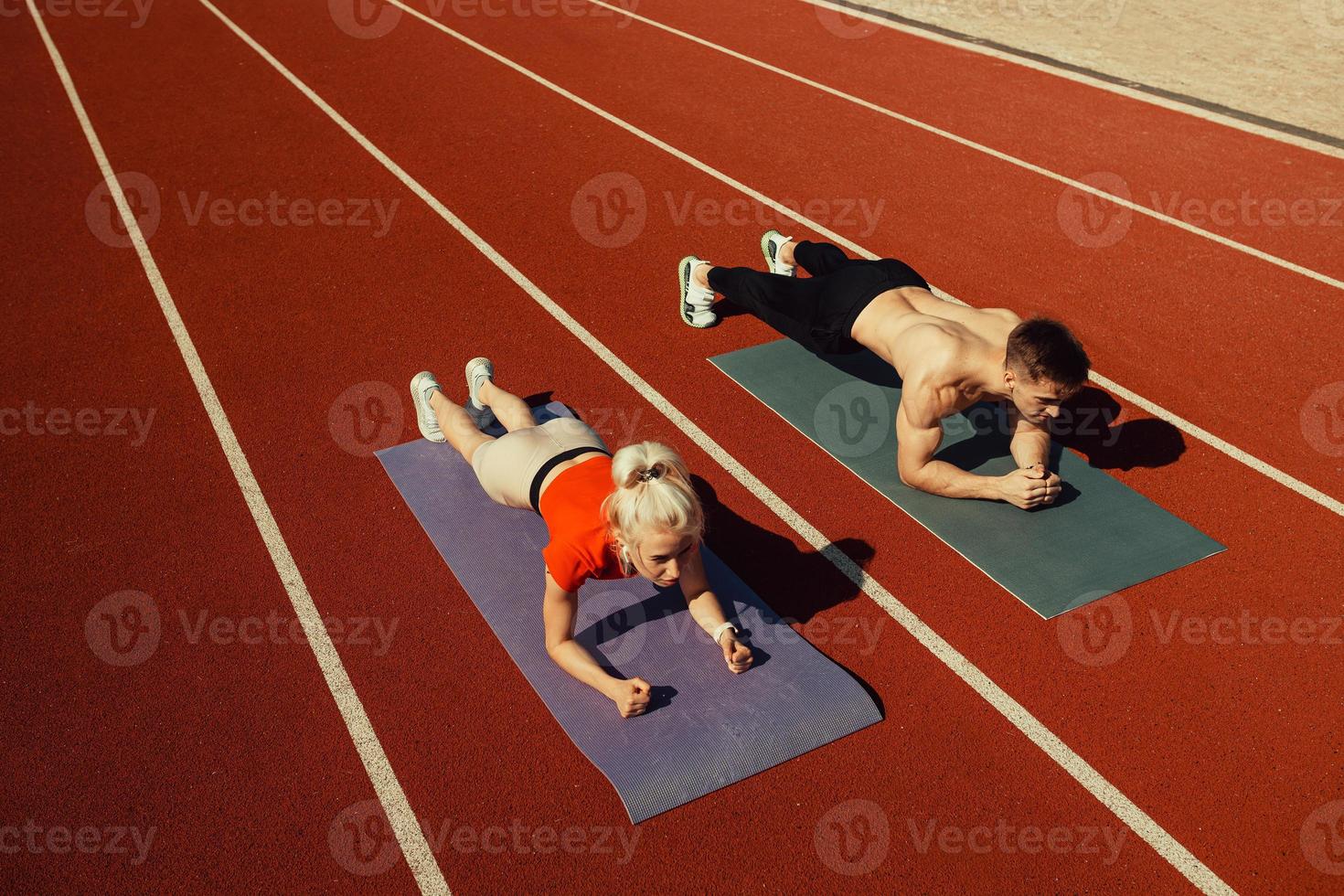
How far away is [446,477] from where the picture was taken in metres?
5.52

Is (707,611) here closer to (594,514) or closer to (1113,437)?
(594,514)

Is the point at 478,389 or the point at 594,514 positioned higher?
the point at 594,514

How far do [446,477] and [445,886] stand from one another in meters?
2.39

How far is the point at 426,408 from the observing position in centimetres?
572

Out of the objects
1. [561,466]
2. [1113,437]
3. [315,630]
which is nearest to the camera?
[561,466]

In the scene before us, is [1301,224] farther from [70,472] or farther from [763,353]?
[70,472]

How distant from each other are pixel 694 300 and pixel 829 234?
205 centimetres

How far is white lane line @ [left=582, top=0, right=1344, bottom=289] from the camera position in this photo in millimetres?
7965

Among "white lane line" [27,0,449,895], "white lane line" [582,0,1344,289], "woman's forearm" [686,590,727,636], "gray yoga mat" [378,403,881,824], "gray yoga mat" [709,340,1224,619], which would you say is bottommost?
"white lane line" [27,0,449,895]

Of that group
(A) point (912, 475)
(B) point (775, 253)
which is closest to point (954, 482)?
(A) point (912, 475)

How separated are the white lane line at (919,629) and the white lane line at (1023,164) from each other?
5.08 m

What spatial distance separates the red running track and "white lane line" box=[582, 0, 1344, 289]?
0.23 metres

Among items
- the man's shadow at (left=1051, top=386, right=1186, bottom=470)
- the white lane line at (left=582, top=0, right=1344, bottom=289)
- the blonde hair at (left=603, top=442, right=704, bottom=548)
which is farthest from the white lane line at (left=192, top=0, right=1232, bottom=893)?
the white lane line at (left=582, top=0, right=1344, bottom=289)

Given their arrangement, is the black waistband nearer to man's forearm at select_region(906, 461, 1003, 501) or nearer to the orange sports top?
the orange sports top
